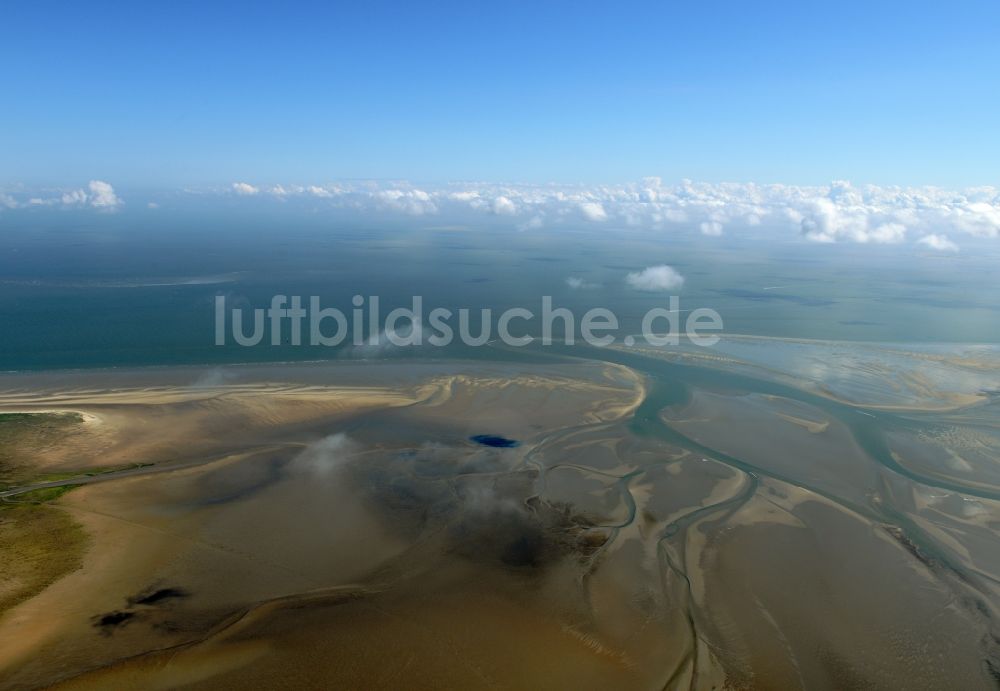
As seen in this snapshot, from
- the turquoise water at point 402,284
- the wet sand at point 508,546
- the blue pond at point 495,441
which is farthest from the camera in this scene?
the turquoise water at point 402,284

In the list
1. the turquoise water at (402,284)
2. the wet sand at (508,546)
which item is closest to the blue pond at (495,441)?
the wet sand at (508,546)

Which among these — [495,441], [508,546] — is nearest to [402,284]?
[495,441]

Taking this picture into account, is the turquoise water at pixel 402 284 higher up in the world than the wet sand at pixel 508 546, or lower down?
higher up

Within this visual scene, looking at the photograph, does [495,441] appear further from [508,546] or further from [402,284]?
[402,284]

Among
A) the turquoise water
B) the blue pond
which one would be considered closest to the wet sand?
the blue pond

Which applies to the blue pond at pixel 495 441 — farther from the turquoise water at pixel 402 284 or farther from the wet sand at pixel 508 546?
the turquoise water at pixel 402 284

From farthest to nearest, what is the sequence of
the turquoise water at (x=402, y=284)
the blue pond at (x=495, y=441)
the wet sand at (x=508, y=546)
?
1. the turquoise water at (x=402, y=284)
2. the blue pond at (x=495, y=441)
3. the wet sand at (x=508, y=546)

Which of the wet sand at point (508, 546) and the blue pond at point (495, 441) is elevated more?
the blue pond at point (495, 441)

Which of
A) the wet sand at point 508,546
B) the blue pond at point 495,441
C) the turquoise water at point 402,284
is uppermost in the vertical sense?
the turquoise water at point 402,284

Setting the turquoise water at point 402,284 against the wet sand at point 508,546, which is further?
the turquoise water at point 402,284
